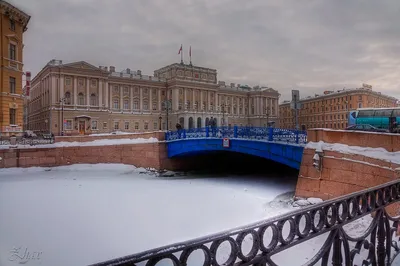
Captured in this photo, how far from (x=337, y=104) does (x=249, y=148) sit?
197 ft

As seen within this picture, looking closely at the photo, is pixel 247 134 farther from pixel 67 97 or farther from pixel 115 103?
pixel 115 103

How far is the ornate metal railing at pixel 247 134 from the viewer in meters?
14.3

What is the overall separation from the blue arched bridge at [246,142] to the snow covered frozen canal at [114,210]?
2.11 meters

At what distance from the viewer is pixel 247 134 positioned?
1753 cm

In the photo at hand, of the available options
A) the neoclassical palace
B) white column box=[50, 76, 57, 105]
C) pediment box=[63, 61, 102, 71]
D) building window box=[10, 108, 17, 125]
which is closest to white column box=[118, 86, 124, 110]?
the neoclassical palace

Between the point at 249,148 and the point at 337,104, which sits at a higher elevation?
the point at 337,104

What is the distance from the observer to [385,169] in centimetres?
928

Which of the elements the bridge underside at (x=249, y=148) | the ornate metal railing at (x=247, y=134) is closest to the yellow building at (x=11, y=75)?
the ornate metal railing at (x=247, y=134)

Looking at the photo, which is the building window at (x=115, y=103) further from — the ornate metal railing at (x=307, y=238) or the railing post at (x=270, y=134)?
the ornate metal railing at (x=307, y=238)

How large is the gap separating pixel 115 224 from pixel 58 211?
3116 mm

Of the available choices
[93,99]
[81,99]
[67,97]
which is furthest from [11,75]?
[93,99]

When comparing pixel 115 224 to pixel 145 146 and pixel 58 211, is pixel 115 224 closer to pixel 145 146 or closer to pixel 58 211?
pixel 58 211

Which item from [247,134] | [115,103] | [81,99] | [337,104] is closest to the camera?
[247,134]

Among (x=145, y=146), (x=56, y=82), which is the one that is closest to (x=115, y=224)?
(x=145, y=146)
